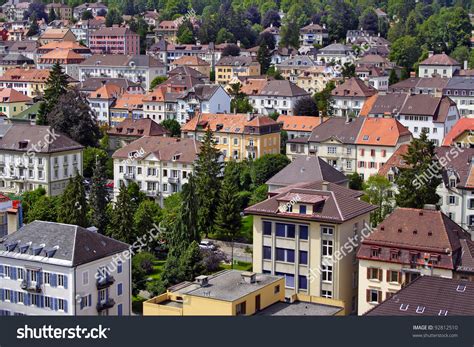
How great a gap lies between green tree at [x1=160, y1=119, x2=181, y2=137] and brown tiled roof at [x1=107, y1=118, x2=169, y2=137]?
2989 mm

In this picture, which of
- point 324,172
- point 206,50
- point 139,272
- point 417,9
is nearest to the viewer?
point 139,272

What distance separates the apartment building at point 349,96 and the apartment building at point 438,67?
1687cm

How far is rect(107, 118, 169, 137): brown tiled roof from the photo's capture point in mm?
72012

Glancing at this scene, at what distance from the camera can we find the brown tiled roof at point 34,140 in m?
63.5

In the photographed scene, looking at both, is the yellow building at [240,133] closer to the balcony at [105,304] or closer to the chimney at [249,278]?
the balcony at [105,304]

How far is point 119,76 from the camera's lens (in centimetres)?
10706

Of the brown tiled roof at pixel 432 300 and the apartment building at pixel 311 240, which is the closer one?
the brown tiled roof at pixel 432 300

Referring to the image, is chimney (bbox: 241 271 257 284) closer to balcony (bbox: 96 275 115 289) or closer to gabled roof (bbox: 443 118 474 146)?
balcony (bbox: 96 275 115 289)

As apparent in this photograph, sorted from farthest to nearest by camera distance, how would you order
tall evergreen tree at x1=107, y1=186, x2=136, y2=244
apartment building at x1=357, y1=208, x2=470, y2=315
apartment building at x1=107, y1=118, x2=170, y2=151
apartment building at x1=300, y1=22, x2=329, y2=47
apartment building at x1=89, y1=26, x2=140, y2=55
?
apartment building at x1=300, y1=22, x2=329, y2=47
apartment building at x1=89, y1=26, x2=140, y2=55
apartment building at x1=107, y1=118, x2=170, y2=151
tall evergreen tree at x1=107, y1=186, x2=136, y2=244
apartment building at x1=357, y1=208, x2=470, y2=315

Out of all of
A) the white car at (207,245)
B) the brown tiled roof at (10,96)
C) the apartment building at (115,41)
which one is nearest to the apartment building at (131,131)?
the brown tiled roof at (10,96)

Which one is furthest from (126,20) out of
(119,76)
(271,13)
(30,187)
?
(30,187)

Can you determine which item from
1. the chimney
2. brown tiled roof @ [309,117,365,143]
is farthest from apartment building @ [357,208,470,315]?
brown tiled roof @ [309,117,365,143]
